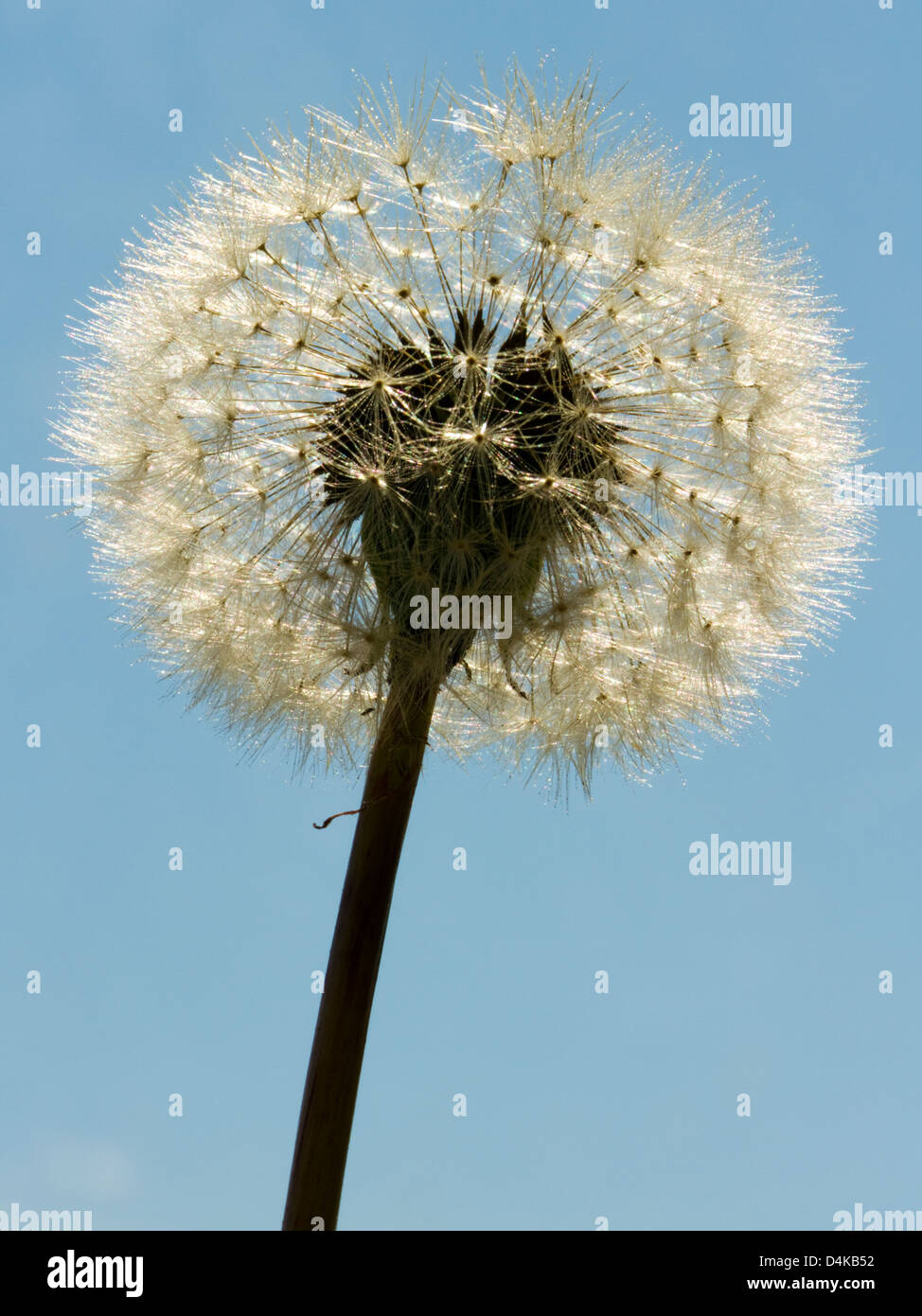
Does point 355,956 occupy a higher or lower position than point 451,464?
lower

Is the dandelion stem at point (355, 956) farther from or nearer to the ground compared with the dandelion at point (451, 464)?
nearer to the ground

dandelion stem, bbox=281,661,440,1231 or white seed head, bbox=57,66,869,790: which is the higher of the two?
white seed head, bbox=57,66,869,790

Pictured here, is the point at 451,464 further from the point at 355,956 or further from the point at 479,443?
the point at 355,956

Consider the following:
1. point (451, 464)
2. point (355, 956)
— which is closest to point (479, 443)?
point (451, 464)

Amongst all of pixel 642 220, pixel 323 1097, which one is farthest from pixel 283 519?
pixel 323 1097
